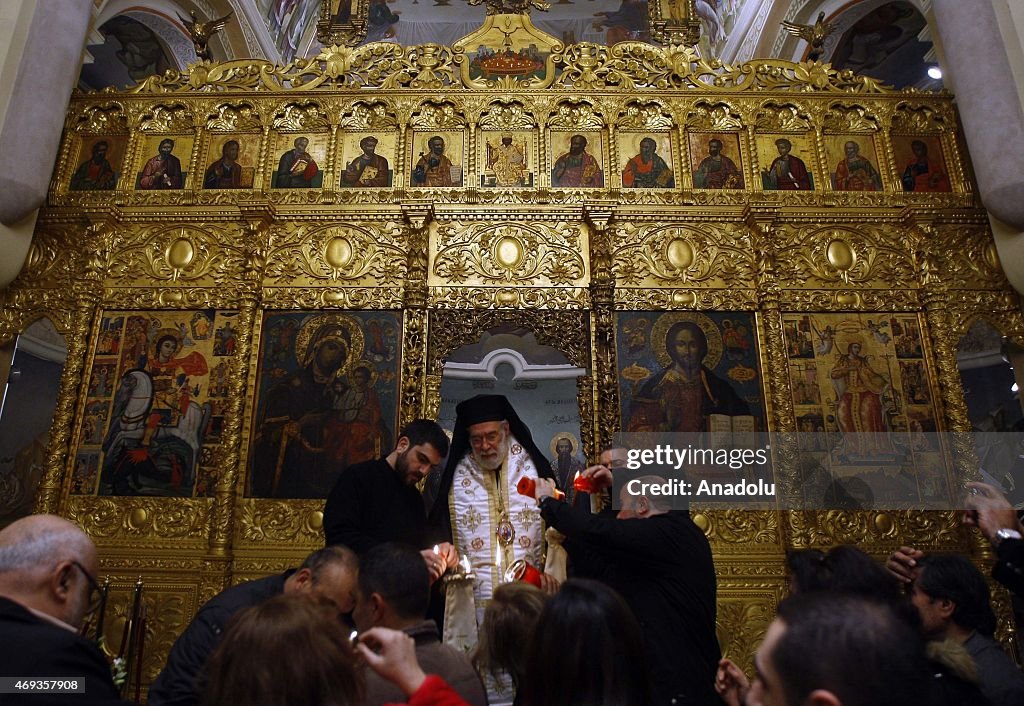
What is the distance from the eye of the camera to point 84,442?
7.23 m

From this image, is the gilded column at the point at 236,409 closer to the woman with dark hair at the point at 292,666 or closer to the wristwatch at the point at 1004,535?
the woman with dark hair at the point at 292,666

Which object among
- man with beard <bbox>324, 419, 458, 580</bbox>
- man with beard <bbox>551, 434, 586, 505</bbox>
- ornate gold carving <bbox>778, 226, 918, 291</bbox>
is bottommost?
man with beard <bbox>324, 419, 458, 580</bbox>

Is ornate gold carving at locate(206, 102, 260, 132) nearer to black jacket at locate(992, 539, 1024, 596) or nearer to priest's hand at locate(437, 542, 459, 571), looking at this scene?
priest's hand at locate(437, 542, 459, 571)

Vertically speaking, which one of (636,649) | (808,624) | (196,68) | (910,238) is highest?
(196,68)

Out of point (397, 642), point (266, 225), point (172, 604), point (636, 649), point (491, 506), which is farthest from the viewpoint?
point (266, 225)

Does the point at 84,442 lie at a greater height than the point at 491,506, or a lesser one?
greater

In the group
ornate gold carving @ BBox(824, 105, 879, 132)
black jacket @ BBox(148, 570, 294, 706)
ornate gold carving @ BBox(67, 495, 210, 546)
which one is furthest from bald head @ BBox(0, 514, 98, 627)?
ornate gold carving @ BBox(824, 105, 879, 132)

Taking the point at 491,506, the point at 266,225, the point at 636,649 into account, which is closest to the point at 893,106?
the point at 491,506

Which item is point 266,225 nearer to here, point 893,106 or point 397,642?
point 397,642

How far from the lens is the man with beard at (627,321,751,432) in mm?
7188

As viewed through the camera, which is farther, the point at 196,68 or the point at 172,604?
the point at 196,68

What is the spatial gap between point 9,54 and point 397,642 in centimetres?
899

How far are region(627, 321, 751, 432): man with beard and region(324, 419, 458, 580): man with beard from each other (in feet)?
9.38

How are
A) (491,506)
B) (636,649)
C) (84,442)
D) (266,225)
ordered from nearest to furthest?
(636,649)
(491,506)
(84,442)
(266,225)
